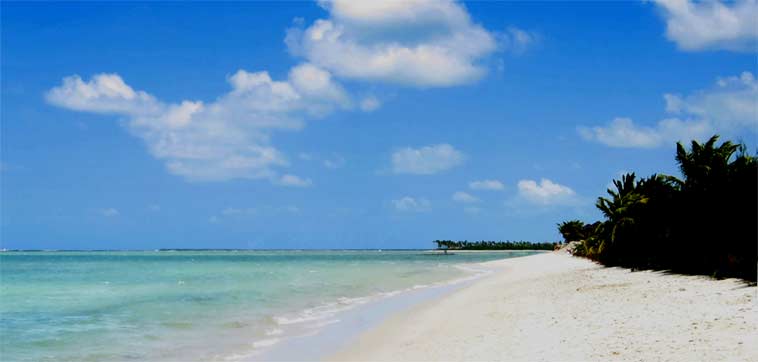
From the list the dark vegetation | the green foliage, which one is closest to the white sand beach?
the dark vegetation

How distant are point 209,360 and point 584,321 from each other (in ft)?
31.8

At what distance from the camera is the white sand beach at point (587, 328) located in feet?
39.1

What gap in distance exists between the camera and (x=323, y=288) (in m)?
40.6

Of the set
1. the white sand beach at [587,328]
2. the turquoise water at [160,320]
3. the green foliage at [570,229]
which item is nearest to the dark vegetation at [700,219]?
the white sand beach at [587,328]

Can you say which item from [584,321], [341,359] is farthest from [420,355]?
[584,321]

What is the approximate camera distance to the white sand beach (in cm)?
1191

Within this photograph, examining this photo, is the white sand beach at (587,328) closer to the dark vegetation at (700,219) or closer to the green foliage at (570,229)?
the dark vegetation at (700,219)

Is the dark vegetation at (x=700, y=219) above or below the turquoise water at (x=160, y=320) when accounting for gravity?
above

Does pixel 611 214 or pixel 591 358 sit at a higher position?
pixel 611 214

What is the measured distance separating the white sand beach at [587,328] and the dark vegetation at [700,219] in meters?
2.77

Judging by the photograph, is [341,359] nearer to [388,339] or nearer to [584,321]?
→ [388,339]

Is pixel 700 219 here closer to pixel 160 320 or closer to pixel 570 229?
pixel 160 320

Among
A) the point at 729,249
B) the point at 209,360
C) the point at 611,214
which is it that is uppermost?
the point at 611,214

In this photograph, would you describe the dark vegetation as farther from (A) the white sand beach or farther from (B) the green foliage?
(B) the green foliage
